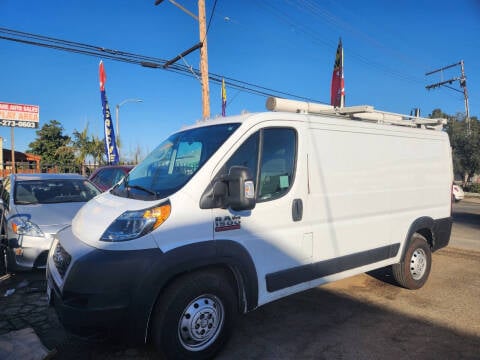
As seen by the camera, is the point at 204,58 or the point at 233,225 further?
the point at 204,58

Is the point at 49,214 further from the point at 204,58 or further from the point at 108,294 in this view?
the point at 204,58

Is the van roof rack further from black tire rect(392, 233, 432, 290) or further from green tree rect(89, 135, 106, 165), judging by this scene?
green tree rect(89, 135, 106, 165)

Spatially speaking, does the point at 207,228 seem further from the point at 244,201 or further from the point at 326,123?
the point at 326,123

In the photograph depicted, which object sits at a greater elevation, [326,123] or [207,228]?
[326,123]

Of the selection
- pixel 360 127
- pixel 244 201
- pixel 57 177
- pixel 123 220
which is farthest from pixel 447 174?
pixel 57 177

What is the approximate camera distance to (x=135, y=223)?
2.66 m

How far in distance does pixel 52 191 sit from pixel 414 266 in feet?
20.6

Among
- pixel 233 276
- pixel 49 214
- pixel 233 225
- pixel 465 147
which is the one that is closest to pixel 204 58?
pixel 49 214

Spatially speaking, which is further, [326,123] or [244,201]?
[326,123]

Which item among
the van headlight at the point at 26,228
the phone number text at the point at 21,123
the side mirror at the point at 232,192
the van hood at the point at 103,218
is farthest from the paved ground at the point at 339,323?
the phone number text at the point at 21,123

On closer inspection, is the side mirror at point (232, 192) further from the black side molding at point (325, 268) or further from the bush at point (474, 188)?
the bush at point (474, 188)

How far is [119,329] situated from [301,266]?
1796mm

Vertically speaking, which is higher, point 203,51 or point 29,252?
point 203,51

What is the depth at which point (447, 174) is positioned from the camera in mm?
5180
